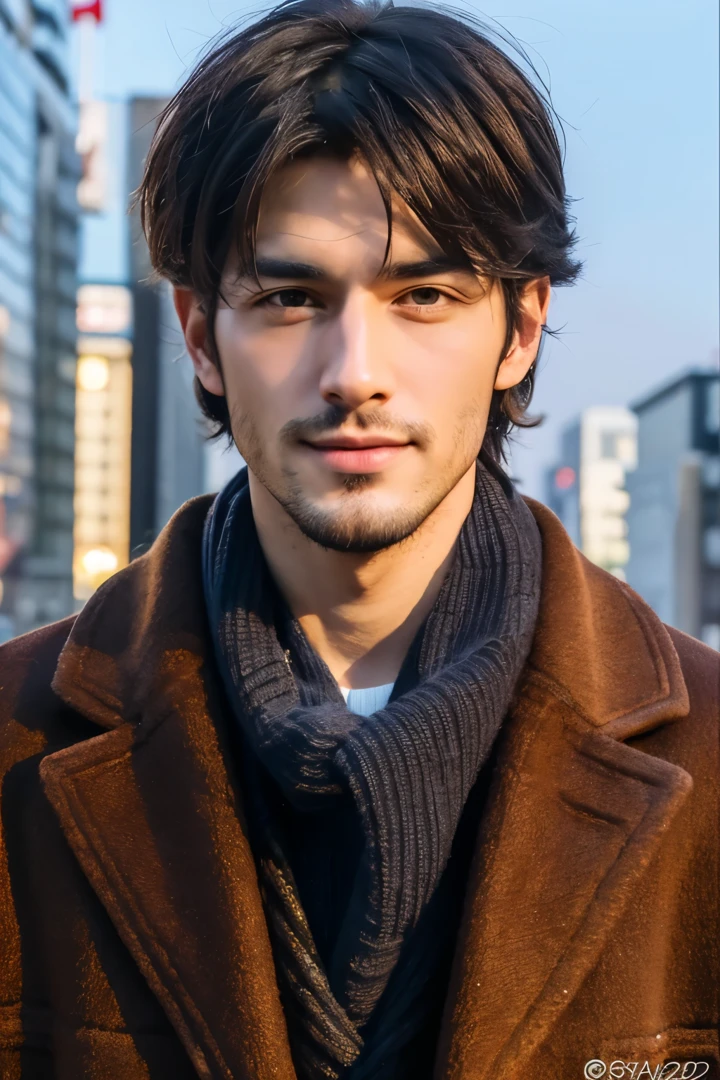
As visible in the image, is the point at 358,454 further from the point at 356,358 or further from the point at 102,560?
the point at 102,560

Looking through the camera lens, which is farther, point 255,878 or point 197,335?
point 197,335

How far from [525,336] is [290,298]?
0.55 m

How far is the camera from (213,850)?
1.97 metres

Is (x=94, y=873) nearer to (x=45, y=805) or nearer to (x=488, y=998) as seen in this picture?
(x=45, y=805)

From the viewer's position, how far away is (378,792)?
1.89m

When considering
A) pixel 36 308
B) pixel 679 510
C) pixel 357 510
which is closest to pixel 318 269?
pixel 357 510

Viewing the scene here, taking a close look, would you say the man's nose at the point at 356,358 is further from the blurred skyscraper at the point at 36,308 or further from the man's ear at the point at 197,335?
the blurred skyscraper at the point at 36,308

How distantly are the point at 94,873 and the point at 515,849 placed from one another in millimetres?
707

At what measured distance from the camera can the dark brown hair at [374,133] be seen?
6.81 ft

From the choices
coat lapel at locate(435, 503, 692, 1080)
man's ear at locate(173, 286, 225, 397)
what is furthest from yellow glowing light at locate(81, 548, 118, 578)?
coat lapel at locate(435, 503, 692, 1080)

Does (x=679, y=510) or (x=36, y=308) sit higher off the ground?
(x=36, y=308)

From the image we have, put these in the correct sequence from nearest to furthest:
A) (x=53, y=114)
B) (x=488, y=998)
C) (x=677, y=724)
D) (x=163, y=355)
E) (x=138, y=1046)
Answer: (x=488, y=998) → (x=138, y=1046) → (x=677, y=724) → (x=163, y=355) → (x=53, y=114)

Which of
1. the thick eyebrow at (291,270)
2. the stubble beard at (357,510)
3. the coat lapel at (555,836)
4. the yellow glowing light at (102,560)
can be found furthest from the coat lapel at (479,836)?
the yellow glowing light at (102,560)

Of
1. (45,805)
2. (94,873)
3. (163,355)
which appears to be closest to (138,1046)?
(94,873)
